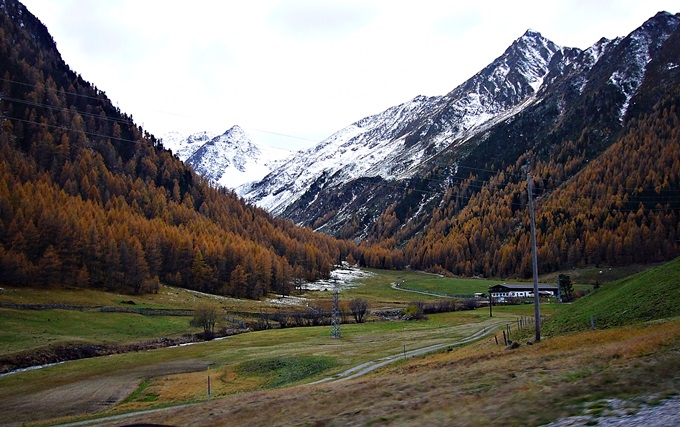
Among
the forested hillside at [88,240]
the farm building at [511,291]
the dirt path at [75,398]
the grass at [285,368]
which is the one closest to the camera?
the dirt path at [75,398]

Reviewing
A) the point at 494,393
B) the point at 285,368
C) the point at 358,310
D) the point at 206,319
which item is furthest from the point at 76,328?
the point at 494,393

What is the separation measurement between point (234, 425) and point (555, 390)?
559 inches

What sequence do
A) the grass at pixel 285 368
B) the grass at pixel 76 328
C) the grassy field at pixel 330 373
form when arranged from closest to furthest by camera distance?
the grassy field at pixel 330 373
the grass at pixel 285 368
the grass at pixel 76 328

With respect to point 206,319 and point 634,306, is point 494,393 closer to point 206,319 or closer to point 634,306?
point 634,306

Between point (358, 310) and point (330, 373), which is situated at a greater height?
point (330, 373)

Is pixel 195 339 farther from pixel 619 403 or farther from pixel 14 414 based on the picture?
pixel 619 403

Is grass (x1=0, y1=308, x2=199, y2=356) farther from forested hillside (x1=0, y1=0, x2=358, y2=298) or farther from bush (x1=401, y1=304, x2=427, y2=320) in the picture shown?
bush (x1=401, y1=304, x2=427, y2=320)

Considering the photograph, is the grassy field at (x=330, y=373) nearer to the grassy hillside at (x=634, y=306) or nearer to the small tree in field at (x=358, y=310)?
the grassy hillside at (x=634, y=306)

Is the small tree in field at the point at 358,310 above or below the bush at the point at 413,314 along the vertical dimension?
above

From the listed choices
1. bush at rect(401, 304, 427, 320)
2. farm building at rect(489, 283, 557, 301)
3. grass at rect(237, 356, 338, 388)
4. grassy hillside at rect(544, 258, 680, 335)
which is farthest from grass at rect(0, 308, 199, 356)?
farm building at rect(489, 283, 557, 301)

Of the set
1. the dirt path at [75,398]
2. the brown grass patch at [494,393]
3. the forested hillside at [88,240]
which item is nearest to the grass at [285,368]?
the dirt path at [75,398]

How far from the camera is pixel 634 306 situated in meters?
39.8

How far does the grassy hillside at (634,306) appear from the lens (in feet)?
122

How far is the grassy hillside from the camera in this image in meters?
37.1
